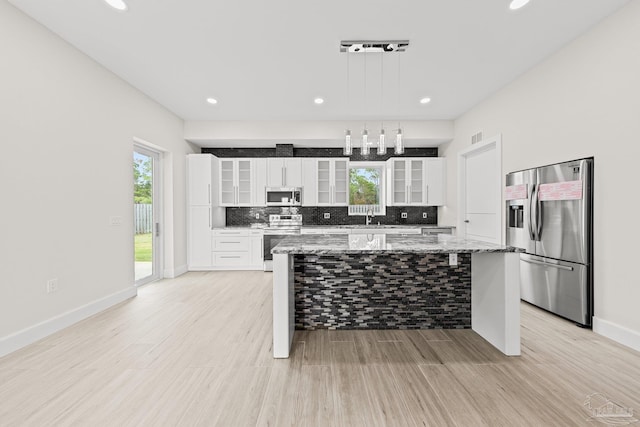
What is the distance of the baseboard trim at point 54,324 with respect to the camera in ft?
7.88

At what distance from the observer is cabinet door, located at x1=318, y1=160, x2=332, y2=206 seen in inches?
234

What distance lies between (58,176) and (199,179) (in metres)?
2.71

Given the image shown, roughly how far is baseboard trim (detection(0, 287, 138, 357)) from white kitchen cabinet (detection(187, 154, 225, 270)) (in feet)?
5.96

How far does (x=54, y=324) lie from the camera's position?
2.79 meters

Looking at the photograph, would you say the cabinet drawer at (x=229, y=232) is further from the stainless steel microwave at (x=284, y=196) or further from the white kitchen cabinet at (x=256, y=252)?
the stainless steel microwave at (x=284, y=196)

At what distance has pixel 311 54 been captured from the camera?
319 centimetres

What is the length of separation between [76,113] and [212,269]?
3342 millimetres

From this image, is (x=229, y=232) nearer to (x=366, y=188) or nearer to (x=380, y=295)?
(x=366, y=188)

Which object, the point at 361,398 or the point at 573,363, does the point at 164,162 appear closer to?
the point at 361,398

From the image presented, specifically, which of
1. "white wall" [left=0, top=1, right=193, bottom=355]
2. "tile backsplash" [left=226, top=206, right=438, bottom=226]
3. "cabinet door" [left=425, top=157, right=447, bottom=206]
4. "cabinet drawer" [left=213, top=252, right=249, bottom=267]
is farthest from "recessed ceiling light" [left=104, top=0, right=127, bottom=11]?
"cabinet door" [left=425, top=157, right=447, bottom=206]

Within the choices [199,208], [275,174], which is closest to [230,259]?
[199,208]

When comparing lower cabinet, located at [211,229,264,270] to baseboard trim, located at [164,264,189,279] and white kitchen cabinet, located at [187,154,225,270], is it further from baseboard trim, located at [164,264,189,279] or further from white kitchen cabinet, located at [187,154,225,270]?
baseboard trim, located at [164,264,189,279]

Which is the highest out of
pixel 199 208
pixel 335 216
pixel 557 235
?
pixel 199 208

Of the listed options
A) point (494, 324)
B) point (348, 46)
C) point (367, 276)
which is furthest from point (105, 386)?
point (348, 46)
